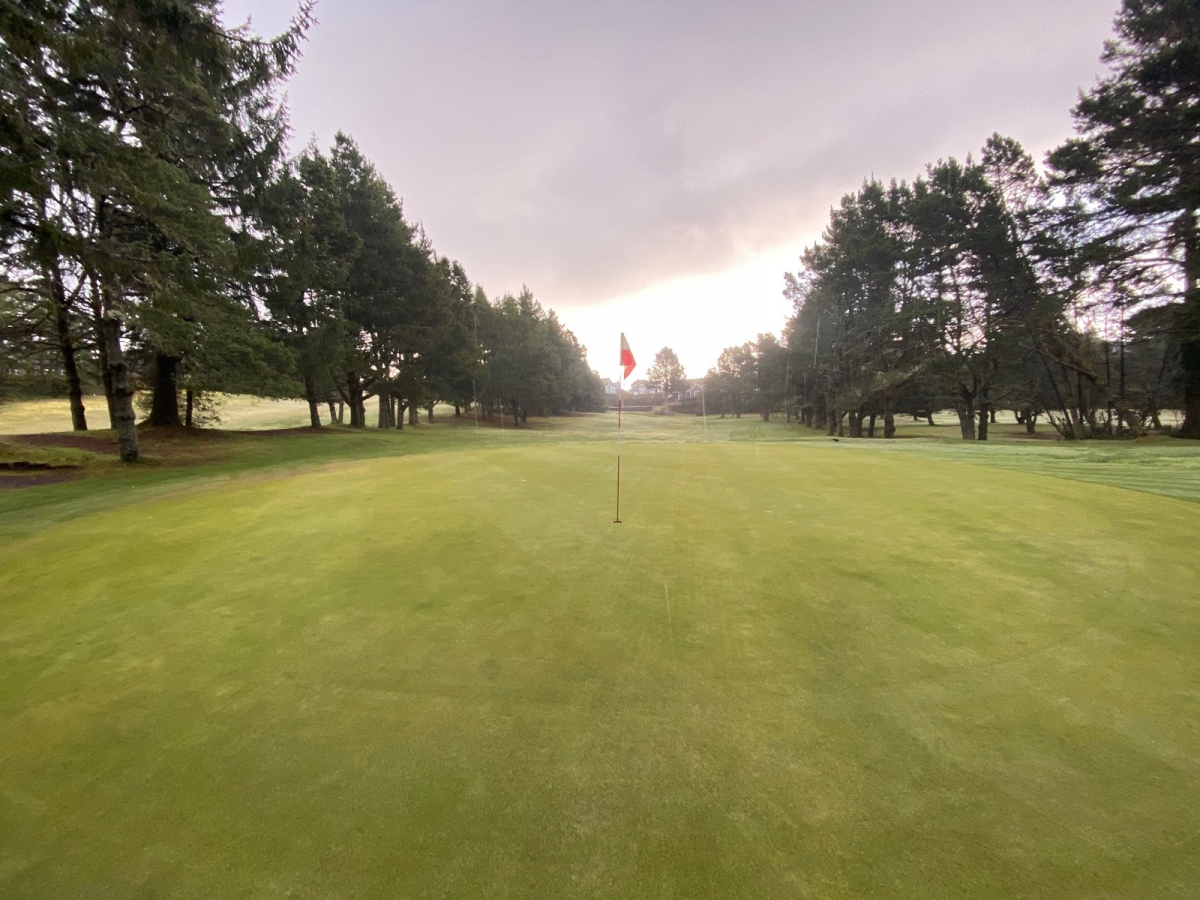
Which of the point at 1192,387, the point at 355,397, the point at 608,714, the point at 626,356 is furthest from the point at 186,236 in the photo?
the point at 1192,387

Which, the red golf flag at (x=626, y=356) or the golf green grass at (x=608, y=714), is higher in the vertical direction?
the red golf flag at (x=626, y=356)

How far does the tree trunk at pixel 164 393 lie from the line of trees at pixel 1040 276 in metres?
32.9

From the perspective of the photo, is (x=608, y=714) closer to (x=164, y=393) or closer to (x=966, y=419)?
(x=164, y=393)

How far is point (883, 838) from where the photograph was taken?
1791mm

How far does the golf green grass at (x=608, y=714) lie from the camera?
5.68 feet

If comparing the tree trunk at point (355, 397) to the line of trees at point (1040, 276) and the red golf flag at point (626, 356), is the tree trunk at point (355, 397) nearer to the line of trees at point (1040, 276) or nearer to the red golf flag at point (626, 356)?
the red golf flag at point (626, 356)

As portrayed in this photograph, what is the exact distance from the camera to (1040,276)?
24.4 meters

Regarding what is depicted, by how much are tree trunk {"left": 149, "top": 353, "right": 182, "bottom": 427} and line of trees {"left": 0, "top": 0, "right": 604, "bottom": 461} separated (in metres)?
0.05

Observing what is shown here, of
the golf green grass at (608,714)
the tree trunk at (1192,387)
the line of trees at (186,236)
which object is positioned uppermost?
the line of trees at (186,236)

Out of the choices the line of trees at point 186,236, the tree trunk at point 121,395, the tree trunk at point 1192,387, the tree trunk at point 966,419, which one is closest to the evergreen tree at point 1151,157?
the tree trunk at point 1192,387

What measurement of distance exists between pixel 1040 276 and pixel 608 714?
1273 inches

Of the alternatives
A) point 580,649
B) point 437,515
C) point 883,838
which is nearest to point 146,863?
point 580,649

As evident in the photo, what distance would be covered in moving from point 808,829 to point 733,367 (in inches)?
2666

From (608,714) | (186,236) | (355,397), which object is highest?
(186,236)
